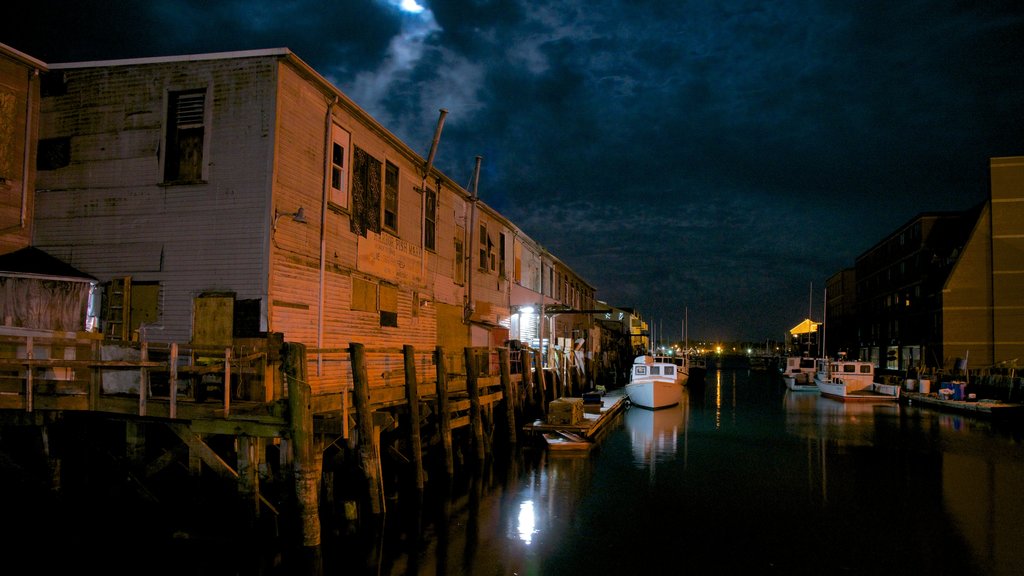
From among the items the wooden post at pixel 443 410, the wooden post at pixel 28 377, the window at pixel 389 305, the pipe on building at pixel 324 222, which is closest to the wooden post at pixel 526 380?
the window at pixel 389 305

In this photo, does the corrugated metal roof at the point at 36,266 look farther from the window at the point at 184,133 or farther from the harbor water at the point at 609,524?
the harbor water at the point at 609,524

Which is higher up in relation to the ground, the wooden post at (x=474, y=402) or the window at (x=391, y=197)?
the window at (x=391, y=197)

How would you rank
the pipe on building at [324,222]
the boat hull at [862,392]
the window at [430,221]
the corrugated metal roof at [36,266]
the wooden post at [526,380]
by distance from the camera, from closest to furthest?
1. the corrugated metal roof at [36,266]
2. the pipe on building at [324,222]
3. the window at [430,221]
4. the wooden post at [526,380]
5. the boat hull at [862,392]

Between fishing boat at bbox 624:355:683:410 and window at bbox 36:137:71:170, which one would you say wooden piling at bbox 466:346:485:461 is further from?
fishing boat at bbox 624:355:683:410

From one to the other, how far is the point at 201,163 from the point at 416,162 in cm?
863

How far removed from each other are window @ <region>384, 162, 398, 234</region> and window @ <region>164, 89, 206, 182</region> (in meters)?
6.01

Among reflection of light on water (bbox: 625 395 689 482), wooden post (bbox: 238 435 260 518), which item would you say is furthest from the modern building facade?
wooden post (bbox: 238 435 260 518)

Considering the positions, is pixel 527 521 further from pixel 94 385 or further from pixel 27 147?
pixel 27 147

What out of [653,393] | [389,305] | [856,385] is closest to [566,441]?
[389,305]

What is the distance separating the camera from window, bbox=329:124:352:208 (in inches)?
685

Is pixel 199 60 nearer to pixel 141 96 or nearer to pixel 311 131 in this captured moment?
pixel 141 96

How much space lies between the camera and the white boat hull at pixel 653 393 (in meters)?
38.5

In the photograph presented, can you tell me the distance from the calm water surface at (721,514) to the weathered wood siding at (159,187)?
6860 mm

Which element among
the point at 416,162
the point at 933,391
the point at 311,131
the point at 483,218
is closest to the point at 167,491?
the point at 311,131
